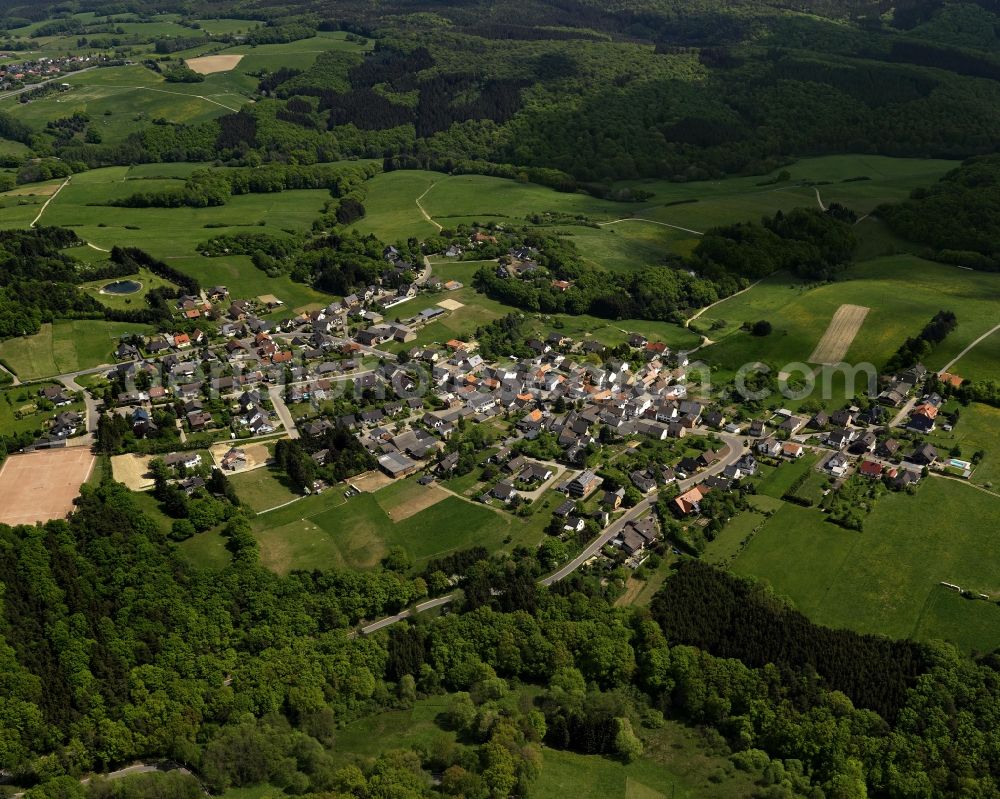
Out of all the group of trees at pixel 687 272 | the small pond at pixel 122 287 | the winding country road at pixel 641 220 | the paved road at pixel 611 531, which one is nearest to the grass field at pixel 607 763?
the paved road at pixel 611 531

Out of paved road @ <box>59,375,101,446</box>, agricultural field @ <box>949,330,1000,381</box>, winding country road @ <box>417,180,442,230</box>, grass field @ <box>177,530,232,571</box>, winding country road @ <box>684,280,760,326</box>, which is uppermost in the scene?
paved road @ <box>59,375,101,446</box>

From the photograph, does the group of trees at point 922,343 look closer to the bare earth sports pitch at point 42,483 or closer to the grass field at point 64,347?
the bare earth sports pitch at point 42,483

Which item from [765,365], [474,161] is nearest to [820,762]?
[765,365]

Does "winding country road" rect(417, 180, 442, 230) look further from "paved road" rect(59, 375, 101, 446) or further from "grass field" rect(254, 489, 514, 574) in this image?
"grass field" rect(254, 489, 514, 574)

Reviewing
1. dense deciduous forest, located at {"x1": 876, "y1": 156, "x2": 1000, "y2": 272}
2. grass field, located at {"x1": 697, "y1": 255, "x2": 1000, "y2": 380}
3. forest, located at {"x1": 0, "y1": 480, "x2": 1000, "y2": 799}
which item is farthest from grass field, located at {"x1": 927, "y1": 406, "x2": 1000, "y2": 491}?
dense deciduous forest, located at {"x1": 876, "y1": 156, "x2": 1000, "y2": 272}

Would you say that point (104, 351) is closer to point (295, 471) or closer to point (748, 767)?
point (295, 471)
